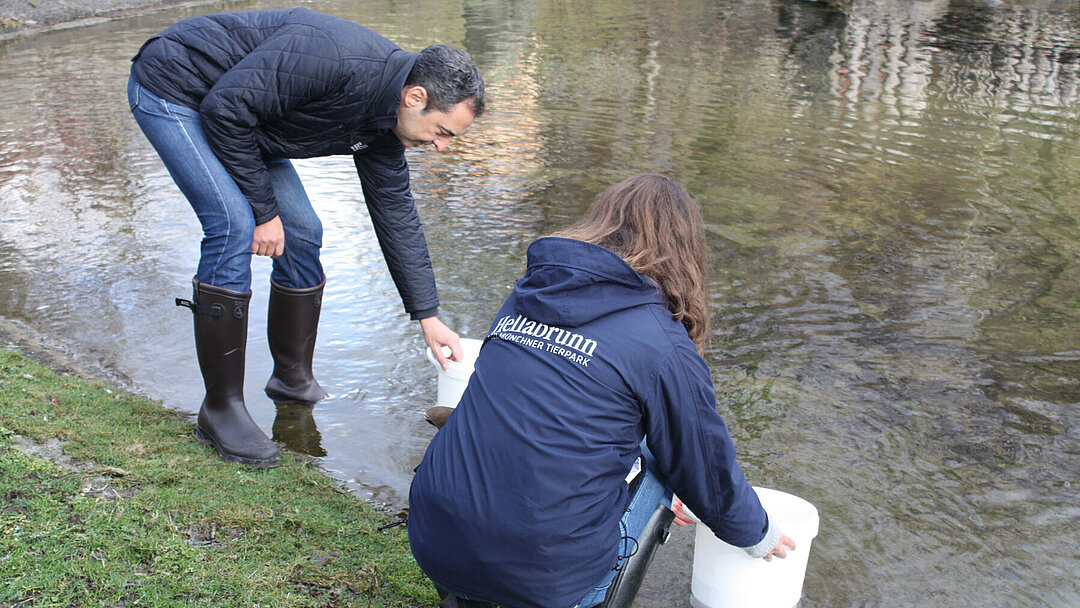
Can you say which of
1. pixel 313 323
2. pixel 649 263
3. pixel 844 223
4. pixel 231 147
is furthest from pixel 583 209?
pixel 649 263

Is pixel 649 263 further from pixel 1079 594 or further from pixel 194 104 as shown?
pixel 1079 594

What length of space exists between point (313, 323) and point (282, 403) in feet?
1.35

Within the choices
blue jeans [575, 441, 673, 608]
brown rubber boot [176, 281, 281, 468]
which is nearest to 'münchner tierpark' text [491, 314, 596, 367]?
blue jeans [575, 441, 673, 608]

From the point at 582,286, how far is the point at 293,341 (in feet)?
6.69

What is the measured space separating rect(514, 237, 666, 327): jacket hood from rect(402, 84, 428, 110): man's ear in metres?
1.02

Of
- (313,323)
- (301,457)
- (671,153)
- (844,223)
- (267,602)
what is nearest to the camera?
(267,602)

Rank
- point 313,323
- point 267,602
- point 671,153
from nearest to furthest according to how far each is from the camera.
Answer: point 267,602, point 313,323, point 671,153

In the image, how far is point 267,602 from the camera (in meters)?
2.35

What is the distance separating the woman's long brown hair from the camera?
85.5 inches

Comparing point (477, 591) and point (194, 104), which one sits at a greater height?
point (194, 104)

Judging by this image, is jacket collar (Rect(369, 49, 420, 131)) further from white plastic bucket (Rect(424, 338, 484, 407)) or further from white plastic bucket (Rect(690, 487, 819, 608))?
white plastic bucket (Rect(690, 487, 819, 608))

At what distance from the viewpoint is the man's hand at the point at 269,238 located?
3.10 metres

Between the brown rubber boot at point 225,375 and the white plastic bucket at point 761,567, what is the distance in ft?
5.07

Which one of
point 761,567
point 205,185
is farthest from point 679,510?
point 205,185
